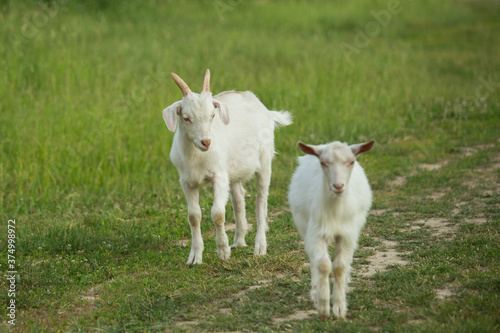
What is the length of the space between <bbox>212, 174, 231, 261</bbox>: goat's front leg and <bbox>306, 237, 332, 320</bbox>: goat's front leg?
141 cm

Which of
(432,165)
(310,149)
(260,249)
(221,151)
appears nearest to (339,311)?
(310,149)

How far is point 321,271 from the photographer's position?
473 cm

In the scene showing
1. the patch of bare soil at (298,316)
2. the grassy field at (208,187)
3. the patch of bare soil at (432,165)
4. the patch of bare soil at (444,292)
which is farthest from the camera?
the patch of bare soil at (432,165)

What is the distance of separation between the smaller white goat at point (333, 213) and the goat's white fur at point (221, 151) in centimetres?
119

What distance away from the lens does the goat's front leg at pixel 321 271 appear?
472cm

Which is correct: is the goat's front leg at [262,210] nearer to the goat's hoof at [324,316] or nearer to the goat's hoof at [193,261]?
the goat's hoof at [193,261]

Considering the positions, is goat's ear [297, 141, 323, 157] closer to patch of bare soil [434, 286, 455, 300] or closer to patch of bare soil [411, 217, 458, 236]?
patch of bare soil [434, 286, 455, 300]

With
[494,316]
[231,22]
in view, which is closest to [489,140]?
[494,316]

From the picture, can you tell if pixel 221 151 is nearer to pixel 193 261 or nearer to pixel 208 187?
pixel 193 261

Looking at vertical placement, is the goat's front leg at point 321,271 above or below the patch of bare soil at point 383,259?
above

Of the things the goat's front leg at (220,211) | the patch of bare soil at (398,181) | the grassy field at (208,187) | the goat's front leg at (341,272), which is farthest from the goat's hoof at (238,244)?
the patch of bare soil at (398,181)

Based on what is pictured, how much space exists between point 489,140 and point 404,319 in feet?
22.9

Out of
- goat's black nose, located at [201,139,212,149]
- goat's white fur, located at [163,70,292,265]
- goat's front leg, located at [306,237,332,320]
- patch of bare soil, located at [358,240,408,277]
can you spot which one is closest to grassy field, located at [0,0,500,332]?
patch of bare soil, located at [358,240,408,277]

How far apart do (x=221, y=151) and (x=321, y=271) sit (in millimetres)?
2041
